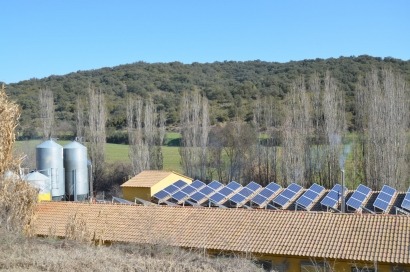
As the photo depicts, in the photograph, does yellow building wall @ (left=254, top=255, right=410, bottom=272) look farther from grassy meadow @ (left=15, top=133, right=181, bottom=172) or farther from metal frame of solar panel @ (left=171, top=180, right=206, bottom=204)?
grassy meadow @ (left=15, top=133, right=181, bottom=172)

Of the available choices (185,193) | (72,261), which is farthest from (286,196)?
(72,261)

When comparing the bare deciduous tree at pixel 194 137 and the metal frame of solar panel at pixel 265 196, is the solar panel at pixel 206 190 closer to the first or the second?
the metal frame of solar panel at pixel 265 196

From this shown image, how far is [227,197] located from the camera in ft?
71.4

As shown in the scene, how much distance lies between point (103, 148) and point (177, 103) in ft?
71.7

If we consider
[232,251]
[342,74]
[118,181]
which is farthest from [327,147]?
[342,74]

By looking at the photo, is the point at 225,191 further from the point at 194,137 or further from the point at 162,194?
the point at 194,137

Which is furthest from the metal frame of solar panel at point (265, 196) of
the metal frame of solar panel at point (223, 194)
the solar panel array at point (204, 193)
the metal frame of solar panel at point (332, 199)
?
the metal frame of solar panel at point (332, 199)

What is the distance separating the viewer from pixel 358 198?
20.0 m

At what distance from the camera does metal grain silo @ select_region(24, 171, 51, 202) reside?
20016 millimetres

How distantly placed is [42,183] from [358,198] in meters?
12.8

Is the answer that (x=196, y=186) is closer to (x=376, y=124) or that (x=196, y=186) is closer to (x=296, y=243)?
(x=296, y=243)

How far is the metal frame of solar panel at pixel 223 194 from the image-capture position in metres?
21.3

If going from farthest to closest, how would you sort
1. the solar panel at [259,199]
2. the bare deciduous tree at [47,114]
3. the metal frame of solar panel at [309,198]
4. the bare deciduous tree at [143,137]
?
1. the bare deciduous tree at [47,114]
2. the bare deciduous tree at [143,137]
3. the solar panel at [259,199]
4. the metal frame of solar panel at [309,198]

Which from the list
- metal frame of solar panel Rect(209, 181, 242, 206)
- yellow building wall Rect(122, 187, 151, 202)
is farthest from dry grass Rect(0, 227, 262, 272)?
yellow building wall Rect(122, 187, 151, 202)
